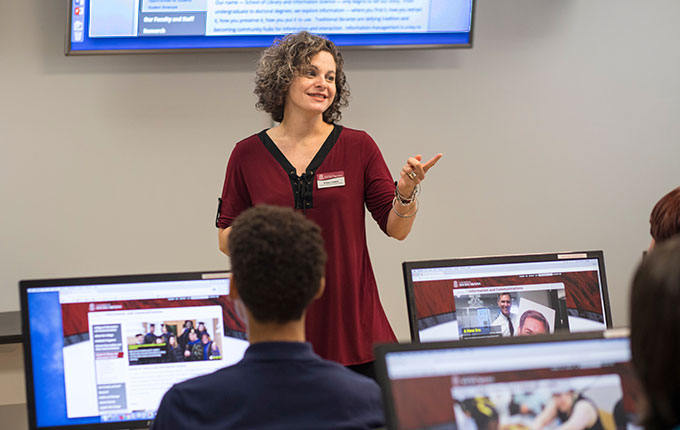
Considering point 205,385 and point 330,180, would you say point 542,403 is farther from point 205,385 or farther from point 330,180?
point 330,180

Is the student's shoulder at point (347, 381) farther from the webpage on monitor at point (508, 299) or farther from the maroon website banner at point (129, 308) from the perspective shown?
the webpage on monitor at point (508, 299)

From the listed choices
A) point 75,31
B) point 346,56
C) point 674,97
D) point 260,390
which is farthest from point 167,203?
point 674,97

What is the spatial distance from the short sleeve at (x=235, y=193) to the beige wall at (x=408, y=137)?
3.62 feet

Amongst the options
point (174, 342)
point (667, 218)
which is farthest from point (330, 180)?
point (667, 218)

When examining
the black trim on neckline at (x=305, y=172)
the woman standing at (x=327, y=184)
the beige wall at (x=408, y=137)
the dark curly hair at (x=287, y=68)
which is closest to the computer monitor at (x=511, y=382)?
the woman standing at (x=327, y=184)

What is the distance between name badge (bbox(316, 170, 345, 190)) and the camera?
2.26 meters

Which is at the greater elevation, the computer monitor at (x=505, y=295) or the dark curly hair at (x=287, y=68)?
the dark curly hair at (x=287, y=68)

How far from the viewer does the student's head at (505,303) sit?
1817 mm

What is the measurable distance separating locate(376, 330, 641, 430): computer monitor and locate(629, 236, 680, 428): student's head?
0.81ft

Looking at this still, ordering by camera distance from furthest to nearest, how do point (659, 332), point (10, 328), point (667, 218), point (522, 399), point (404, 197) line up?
point (10, 328) < point (404, 197) < point (667, 218) < point (522, 399) < point (659, 332)

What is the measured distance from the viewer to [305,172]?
228cm

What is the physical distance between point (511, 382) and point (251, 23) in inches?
102

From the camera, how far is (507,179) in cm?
370

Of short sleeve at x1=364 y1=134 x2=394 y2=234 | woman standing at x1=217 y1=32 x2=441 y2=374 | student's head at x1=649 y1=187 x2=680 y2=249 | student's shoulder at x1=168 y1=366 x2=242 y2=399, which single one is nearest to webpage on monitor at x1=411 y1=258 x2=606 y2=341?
student's head at x1=649 y1=187 x2=680 y2=249
